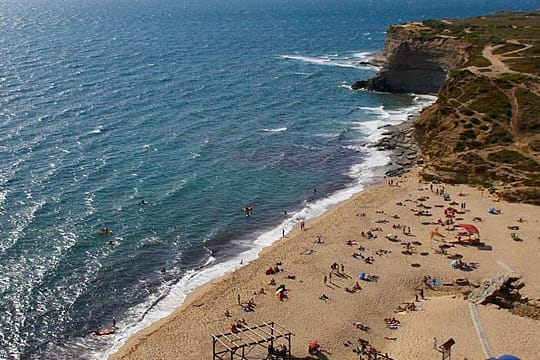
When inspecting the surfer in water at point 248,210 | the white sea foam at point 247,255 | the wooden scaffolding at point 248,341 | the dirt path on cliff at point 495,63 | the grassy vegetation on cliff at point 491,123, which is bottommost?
the white sea foam at point 247,255

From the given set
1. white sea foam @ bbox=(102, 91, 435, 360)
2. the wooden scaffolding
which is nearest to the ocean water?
white sea foam @ bbox=(102, 91, 435, 360)

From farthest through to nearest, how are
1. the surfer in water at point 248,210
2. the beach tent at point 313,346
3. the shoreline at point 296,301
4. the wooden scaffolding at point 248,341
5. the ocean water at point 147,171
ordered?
the surfer in water at point 248,210, the ocean water at point 147,171, the shoreline at point 296,301, the beach tent at point 313,346, the wooden scaffolding at point 248,341

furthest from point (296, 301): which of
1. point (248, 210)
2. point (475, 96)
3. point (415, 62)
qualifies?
point (415, 62)

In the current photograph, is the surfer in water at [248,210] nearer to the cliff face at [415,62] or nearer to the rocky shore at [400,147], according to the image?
the rocky shore at [400,147]

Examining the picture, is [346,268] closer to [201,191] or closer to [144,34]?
[201,191]

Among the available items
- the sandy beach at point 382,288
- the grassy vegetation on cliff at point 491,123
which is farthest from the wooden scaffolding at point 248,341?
the grassy vegetation on cliff at point 491,123

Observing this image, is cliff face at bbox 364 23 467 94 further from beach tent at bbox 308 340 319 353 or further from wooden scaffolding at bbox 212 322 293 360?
beach tent at bbox 308 340 319 353
